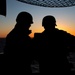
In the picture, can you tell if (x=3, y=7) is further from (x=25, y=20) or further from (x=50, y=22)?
(x=25, y=20)

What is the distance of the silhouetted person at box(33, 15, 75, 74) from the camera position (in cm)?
392

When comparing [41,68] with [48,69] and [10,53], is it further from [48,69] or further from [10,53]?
[10,53]

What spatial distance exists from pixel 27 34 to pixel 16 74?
0.67 metres

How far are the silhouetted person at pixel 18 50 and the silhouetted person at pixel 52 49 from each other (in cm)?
41

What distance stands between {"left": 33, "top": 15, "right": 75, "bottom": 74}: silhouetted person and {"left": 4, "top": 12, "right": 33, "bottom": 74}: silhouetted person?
41 centimetres

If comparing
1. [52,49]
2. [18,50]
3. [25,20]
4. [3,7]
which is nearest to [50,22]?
[52,49]

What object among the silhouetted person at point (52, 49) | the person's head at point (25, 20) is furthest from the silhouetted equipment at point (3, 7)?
the person's head at point (25, 20)

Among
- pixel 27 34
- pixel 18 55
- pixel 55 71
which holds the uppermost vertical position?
pixel 27 34

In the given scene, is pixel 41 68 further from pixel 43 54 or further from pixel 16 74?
pixel 16 74

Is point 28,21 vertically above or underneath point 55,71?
above

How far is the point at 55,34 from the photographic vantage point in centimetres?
401

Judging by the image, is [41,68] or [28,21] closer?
[28,21]

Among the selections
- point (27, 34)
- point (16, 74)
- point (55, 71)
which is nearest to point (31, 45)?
point (27, 34)

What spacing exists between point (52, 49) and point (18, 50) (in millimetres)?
787
